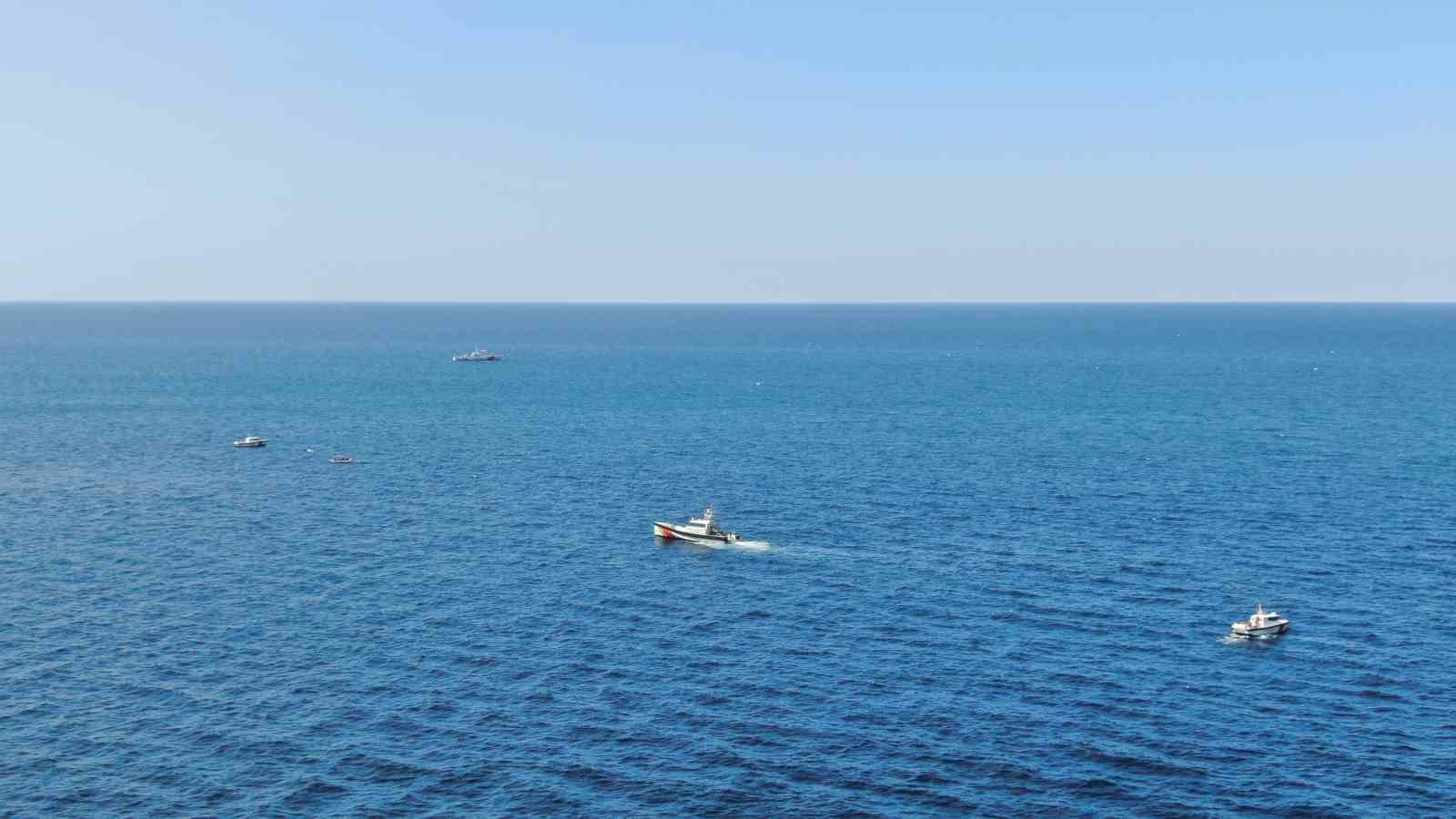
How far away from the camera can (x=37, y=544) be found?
129 meters

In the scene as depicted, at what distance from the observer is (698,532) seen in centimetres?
13000

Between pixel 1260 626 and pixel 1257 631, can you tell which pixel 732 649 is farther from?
pixel 1260 626

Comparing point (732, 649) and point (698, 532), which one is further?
point (698, 532)

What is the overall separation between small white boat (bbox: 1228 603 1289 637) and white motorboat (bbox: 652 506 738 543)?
53.0m

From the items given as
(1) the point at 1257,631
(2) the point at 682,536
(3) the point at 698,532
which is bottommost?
(1) the point at 1257,631

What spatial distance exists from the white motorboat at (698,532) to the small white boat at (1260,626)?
2088 inches

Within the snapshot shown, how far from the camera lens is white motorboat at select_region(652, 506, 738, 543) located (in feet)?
426

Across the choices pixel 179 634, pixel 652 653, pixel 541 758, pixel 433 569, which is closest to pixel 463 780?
pixel 541 758

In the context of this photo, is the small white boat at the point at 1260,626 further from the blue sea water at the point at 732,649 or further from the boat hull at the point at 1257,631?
the blue sea water at the point at 732,649

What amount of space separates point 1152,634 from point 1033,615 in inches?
387

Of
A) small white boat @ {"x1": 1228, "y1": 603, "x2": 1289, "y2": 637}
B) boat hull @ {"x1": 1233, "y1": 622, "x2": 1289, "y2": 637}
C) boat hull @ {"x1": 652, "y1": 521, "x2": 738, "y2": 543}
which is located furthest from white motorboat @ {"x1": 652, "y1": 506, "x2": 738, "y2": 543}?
small white boat @ {"x1": 1228, "y1": 603, "x2": 1289, "y2": 637}

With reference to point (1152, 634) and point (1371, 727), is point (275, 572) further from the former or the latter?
point (1371, 727)

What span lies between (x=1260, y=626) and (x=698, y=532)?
5711 centimetres

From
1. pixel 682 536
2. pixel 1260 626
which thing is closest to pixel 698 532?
pixel 682 536
